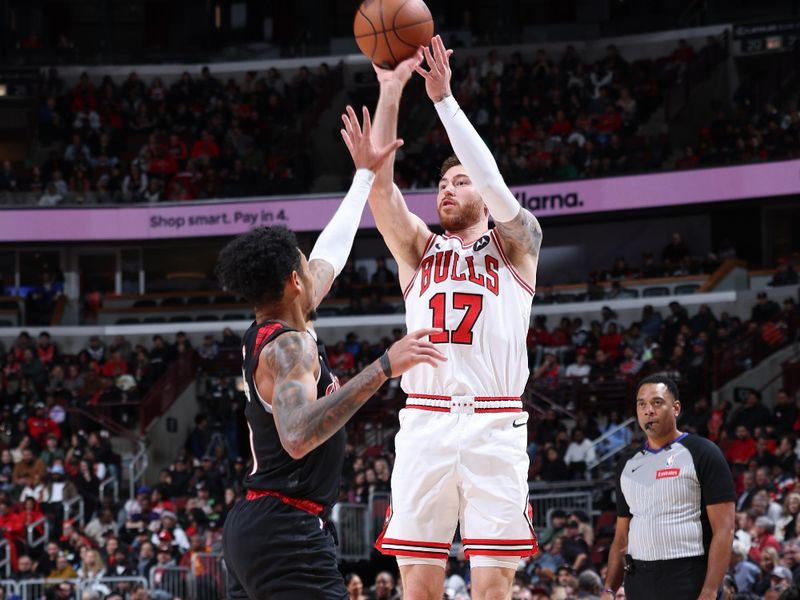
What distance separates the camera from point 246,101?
97.8 feet

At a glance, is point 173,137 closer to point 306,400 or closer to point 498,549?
point 498,549

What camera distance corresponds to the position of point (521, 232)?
21.3 feet

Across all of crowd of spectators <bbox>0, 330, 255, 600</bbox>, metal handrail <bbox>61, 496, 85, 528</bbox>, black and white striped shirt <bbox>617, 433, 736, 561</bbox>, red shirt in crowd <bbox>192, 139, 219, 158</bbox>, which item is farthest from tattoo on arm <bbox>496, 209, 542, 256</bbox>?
red shirt in crowd <bbox>192, 139, 219, 158</bbox>

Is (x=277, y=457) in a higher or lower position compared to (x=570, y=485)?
higher

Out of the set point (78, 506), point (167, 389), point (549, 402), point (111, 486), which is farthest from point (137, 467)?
point (549, 402)

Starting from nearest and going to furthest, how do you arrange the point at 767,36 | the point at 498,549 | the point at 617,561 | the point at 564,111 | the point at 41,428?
the point at 498,549 < the point at 617,561 < the point at 41,428 < the point at 564,111 < the point at 767,36

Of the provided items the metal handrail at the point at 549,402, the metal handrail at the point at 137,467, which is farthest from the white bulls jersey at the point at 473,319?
the metal handrail at the point at 137,467

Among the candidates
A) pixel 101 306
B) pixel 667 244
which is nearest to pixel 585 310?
pixel 667 244

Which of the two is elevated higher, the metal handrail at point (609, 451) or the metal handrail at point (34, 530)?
the metal handrail at point (609, 451)

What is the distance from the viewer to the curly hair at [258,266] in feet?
16.8

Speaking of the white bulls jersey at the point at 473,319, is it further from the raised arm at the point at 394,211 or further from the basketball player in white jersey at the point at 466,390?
the raised arm at the point at 394,211

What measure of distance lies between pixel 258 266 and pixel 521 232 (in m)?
1.84

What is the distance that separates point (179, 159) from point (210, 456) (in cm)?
969

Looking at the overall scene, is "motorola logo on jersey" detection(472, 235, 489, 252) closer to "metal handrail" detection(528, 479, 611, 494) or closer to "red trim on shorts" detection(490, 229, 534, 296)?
"red trim on shorts" detection(490, 229, 534, 296)
